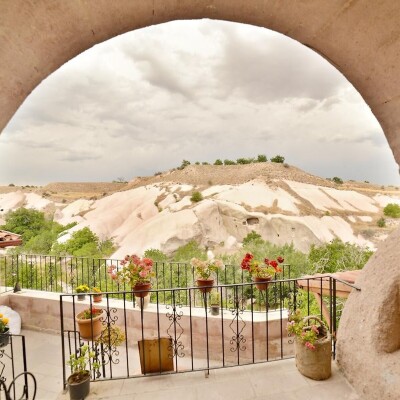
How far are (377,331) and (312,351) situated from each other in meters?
0.81

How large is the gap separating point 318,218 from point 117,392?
2815 cm

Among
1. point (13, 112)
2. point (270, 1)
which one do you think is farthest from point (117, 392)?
point (270, 1)

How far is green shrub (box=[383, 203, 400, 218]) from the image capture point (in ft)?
101

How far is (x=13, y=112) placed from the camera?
66.0 inches

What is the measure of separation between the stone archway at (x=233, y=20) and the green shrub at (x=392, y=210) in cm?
3407

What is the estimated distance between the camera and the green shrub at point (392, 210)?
30.8 meters

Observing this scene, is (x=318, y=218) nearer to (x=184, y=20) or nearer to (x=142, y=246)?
(x=142, y=246)

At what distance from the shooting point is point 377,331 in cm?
293

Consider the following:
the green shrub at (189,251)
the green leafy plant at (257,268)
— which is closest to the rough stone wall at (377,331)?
the green leafy plant at (257,268)

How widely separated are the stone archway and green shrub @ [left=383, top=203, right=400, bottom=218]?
34.1 meters

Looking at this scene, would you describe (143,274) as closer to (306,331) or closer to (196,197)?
(306,331)

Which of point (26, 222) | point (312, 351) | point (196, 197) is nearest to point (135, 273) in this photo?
point (312, 351)

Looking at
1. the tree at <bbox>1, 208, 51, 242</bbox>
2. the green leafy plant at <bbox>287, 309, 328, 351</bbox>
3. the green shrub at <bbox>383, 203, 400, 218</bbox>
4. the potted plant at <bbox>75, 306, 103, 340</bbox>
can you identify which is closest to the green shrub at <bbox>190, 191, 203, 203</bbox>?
the tree at <bbox>1, 208, 51, 242</bbox>

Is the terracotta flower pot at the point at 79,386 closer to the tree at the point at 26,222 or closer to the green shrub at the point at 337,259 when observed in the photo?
the green shrub at the point at 337,259
